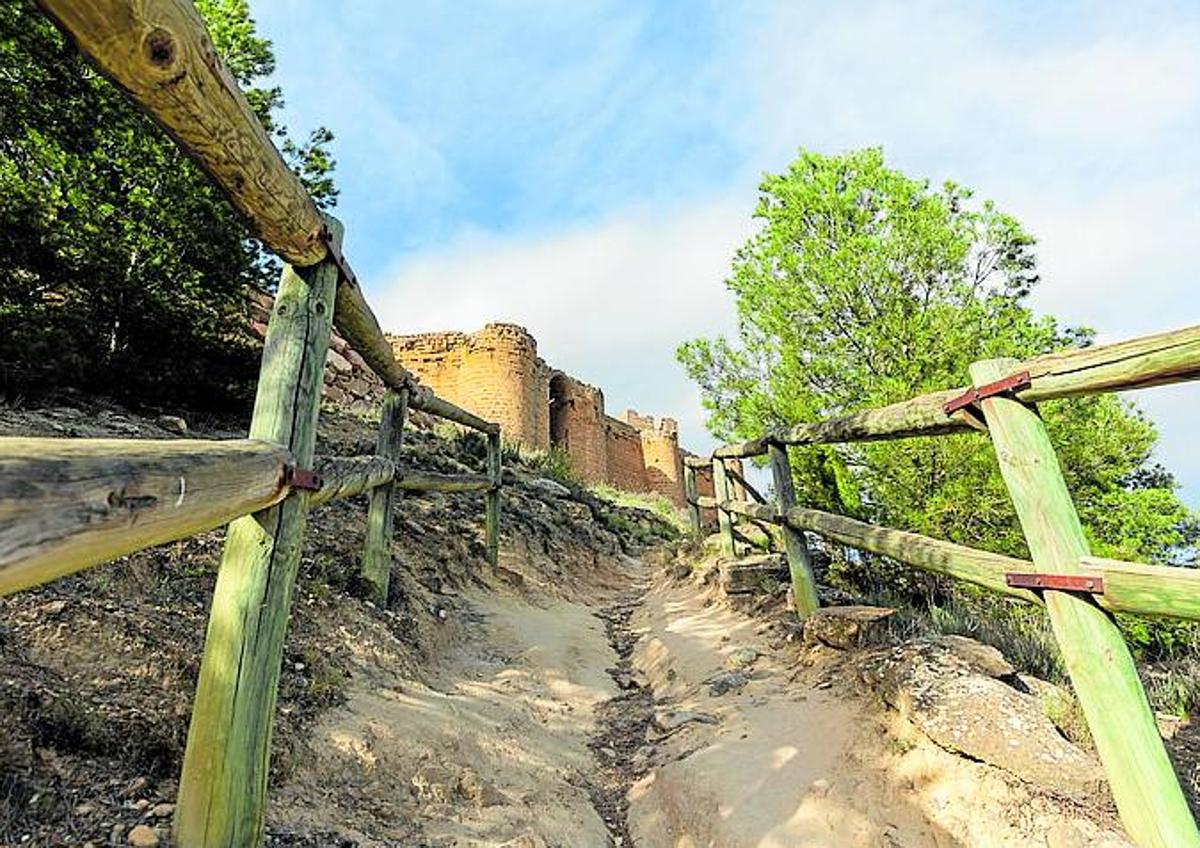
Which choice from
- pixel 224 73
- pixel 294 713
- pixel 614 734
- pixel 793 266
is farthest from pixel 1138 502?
pixel 224 73

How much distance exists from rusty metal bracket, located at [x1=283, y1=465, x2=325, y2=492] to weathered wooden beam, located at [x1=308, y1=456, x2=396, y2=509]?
0.08 meters

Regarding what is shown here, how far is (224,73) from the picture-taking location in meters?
1.46

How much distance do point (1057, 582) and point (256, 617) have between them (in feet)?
7.83

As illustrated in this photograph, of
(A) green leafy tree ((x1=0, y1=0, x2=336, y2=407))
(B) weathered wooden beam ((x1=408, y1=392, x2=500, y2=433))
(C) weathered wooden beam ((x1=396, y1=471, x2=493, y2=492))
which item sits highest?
(A) green leafy tree ((x1=0, y1=0, x2=336, y2=407))

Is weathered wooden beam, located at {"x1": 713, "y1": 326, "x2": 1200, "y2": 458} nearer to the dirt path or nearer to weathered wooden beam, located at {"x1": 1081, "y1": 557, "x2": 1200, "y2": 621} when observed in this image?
weathered wooden beam, located at {"x1": 1081, "y1": 557, "x2": 1200, "y2": 621}

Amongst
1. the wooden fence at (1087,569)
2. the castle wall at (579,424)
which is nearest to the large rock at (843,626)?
the wooden fence at (1087,569)

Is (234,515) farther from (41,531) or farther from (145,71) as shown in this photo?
(145,71)

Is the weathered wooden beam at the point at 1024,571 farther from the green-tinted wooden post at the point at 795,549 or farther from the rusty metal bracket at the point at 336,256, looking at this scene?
the rusty metal bracket at the point at 336,256

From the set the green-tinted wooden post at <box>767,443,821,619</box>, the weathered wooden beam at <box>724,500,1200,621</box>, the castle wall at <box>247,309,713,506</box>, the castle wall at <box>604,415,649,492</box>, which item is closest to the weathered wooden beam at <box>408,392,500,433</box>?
the green-tinted wooden post at <box>767,443,821,619</box>

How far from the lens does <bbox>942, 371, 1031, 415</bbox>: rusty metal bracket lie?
83.4 inches

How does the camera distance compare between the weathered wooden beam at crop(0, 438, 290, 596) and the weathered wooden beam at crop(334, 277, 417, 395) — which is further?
the weathered wooden beam at crop(334, 277, 417, 395)

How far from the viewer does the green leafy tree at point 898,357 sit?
17.3 ft

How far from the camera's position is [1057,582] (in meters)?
1.92

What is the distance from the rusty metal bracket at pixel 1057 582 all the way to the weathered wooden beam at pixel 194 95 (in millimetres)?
2546
